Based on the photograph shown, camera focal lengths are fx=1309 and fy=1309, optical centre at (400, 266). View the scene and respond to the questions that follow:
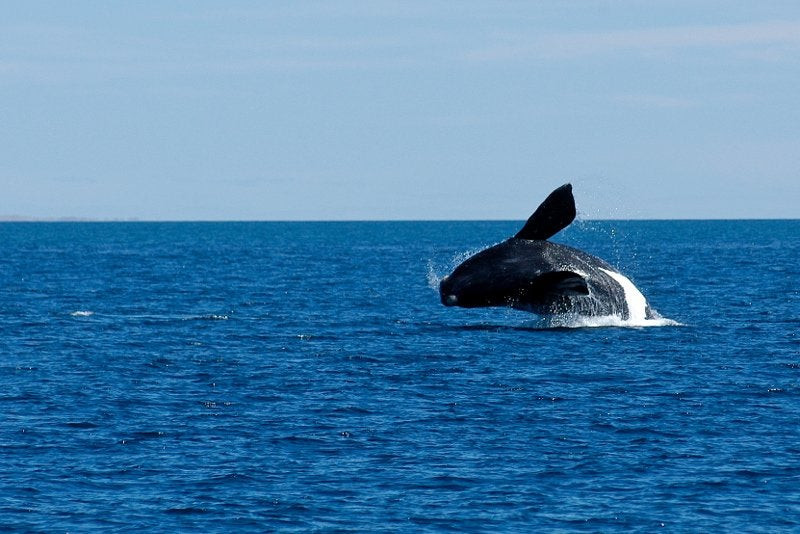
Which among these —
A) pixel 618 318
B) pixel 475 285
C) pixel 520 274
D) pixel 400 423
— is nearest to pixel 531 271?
pixel 520 274

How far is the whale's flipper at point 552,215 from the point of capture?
30.1m

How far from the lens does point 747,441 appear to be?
2498cm

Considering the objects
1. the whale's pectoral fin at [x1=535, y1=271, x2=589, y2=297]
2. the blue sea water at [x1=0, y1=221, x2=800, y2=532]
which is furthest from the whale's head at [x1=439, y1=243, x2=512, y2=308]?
the blue sea water at [x1=0, y1=221, x2=800, y2=532]

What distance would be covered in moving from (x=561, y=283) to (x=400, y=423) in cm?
554

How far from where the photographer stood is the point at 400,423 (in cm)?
2686

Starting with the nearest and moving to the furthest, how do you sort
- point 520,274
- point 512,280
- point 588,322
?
point 512,280 < point 520,274 < point 588,322

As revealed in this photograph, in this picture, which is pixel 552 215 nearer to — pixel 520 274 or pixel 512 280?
pixel 520 274

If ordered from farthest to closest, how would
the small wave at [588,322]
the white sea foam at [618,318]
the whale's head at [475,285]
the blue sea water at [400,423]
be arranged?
the small wave at [588,322] < the white sea foam at [618,318] < the whale's head at [475,285] < the blue sea water at [400,423]

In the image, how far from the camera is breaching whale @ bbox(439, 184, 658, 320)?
2984 centimetres

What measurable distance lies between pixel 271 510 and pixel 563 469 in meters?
5.42

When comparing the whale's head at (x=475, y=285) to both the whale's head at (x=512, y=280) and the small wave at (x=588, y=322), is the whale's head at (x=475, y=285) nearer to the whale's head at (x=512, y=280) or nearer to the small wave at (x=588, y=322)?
the whale's head at (x=512, y=280)

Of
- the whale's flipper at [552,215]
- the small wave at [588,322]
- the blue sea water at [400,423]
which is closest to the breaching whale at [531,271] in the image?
the whale's flipper at [552,215]

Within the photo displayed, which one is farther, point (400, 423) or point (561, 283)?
point (561, 283)

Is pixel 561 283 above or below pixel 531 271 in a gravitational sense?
below
